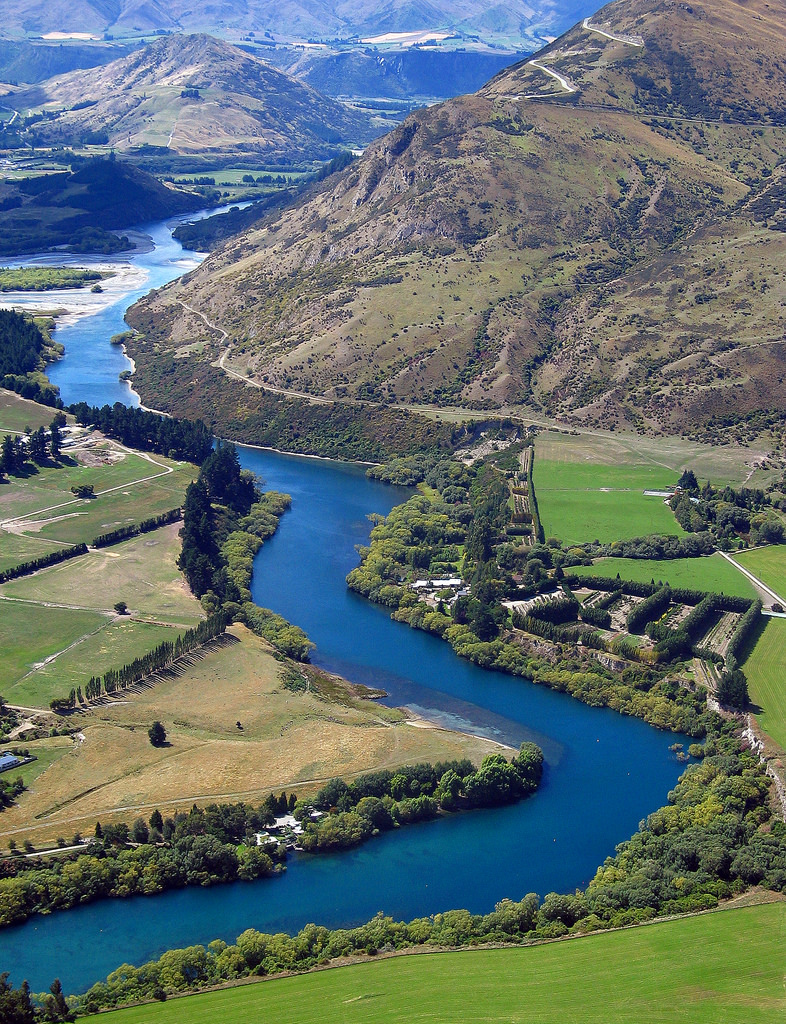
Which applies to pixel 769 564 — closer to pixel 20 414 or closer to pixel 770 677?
pixel 770 677

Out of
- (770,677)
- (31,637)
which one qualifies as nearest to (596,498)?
(770,677)

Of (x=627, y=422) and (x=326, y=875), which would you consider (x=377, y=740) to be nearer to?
(x=326, y=875)

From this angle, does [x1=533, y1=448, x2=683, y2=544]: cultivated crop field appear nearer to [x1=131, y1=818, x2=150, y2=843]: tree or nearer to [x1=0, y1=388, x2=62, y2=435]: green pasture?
[x1=131, y1=818, x2=150, y2=843]: tree

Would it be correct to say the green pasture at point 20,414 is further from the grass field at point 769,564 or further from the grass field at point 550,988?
the grass field at point 550,988

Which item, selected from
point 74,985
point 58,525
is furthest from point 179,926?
point 58,525

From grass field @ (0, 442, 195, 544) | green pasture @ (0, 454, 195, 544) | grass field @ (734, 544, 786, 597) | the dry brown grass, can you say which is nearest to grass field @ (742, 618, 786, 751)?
grass field @ (734, 544, 786, 597)
